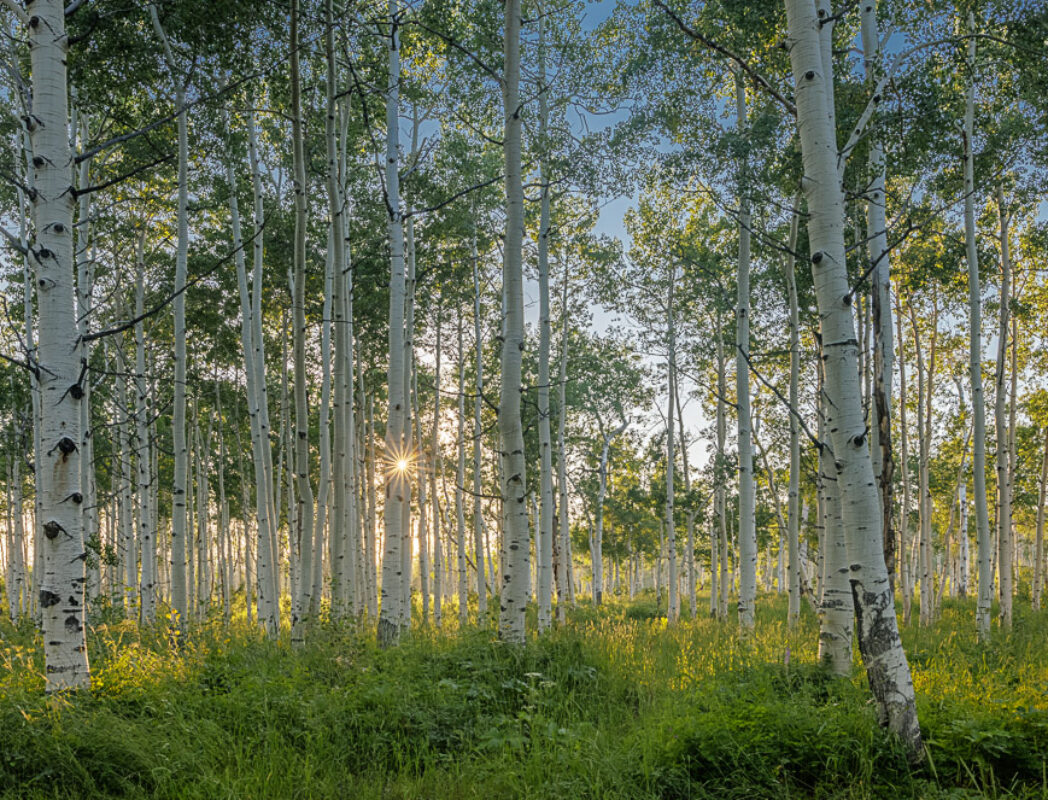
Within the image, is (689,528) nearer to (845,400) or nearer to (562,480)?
(562,480)

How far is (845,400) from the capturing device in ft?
11.7

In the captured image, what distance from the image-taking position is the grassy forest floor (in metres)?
3.29

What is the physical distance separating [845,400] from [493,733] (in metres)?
3.24

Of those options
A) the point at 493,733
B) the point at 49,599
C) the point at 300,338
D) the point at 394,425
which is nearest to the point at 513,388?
the point at 394,425

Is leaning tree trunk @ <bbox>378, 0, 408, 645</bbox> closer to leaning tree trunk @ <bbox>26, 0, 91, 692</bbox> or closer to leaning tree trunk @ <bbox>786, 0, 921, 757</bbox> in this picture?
leaning tree trunk @ <bbox>26, 0, 91, 692</bbox>

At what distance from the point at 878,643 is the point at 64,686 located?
204 inches

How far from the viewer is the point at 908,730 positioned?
10.9 ft

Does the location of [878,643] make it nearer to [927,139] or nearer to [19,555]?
[927,139]

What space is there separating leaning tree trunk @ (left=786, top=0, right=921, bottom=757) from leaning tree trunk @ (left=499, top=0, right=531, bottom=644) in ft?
9.72

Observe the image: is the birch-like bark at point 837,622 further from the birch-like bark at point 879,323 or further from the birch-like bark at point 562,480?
the birch-like bark at point 562,480

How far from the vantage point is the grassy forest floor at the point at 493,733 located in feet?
10.8

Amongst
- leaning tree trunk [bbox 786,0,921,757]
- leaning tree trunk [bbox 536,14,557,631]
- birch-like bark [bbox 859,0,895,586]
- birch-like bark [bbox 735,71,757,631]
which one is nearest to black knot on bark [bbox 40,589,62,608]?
leaning tree trunk [bbox 786,0,921,757]

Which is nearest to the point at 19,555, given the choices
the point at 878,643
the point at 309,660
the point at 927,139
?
the point at 309,660

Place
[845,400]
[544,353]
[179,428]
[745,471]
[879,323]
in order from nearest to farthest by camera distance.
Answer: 1. [845,400]
2. [879,323]
3. [179,428]
4. [745,471]
5. [544,353]
